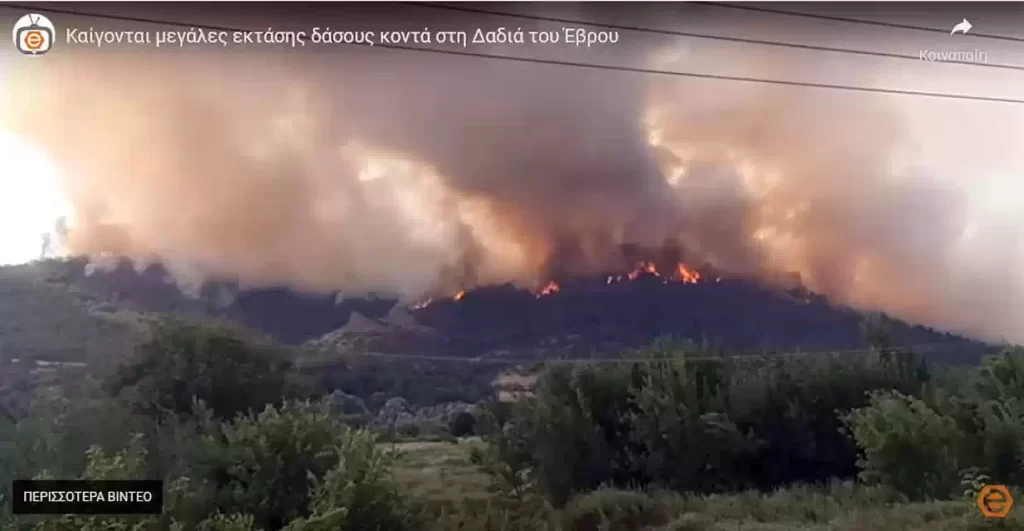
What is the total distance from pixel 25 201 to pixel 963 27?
132 inches

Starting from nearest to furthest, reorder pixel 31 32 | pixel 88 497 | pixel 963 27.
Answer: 1. pixel 88 497
2. pixel 31 32
3. pixel 963 27

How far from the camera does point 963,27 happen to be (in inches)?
115

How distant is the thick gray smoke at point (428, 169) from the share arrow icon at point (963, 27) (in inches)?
20.7

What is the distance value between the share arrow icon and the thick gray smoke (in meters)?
0.52

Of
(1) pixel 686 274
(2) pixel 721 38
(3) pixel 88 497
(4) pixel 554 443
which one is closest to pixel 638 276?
(1) pixel 686 274

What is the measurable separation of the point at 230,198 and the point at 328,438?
892mm

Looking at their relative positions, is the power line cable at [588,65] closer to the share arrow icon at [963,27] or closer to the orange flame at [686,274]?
the share arrow icon at [963,27]

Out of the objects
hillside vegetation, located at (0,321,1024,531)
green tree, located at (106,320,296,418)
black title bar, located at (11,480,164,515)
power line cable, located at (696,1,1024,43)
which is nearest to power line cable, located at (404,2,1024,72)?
power line cable, located at (696,1,1024,43)

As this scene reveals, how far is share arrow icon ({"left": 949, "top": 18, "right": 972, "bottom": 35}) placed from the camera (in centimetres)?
293

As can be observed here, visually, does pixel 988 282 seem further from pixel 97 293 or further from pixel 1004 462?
pixel 97 293

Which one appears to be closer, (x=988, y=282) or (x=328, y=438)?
(x=328, y=438)

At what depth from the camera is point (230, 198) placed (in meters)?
2.82

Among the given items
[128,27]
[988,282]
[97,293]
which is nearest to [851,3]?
[988,282]

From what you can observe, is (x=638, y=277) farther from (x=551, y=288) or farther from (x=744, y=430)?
(x=744, y=430)
